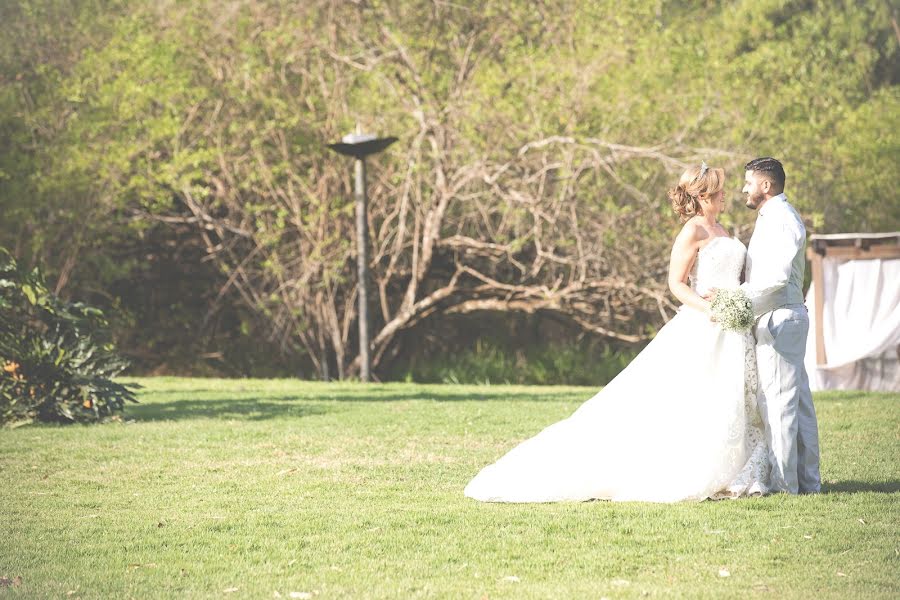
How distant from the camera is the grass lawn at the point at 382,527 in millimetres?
4871

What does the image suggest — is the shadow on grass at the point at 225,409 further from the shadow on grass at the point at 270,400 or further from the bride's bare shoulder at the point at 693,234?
the bride's bare shoulder at the point at 693,234

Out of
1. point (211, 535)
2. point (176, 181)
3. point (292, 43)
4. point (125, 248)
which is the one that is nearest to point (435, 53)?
point (292, 43)

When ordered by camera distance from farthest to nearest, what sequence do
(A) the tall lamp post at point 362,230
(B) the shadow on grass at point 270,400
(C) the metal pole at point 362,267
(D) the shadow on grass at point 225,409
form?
(C) the metal pole at point 362,267, (A) the tall lamp post at point 362,230, (B) the shadow on grass at point 270,400, (D) the shadow on grass at point 225,409

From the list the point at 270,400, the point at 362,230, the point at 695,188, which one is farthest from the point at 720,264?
the point at 362,230

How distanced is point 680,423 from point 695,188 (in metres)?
1.45

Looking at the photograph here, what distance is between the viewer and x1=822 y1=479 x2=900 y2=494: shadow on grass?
6.81 m

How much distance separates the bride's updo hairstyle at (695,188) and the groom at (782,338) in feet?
0.77

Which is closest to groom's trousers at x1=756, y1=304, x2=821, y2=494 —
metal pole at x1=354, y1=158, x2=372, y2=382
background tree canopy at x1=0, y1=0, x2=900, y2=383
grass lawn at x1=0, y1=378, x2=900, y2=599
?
grass lawn at x1=0, y1=378, x2=900, y2=599

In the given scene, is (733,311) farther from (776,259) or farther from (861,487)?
(861,487)

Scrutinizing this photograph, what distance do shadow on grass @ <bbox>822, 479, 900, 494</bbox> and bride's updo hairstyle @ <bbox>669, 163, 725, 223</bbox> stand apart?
6.10 feet

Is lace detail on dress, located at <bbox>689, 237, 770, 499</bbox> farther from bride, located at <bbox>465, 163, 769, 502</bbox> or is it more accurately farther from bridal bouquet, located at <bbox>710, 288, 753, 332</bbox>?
bridal bouquet, located at <bbox>710, 288, 753, 332</bbox>

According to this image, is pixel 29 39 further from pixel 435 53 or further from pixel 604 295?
pixel 604 295

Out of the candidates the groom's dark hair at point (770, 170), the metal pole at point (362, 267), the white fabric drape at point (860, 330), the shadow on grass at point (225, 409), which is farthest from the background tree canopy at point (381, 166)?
the groom's dark hair at point (770, 170)

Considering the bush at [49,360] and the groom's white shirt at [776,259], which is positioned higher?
the groom's white shirt at [776,259]
